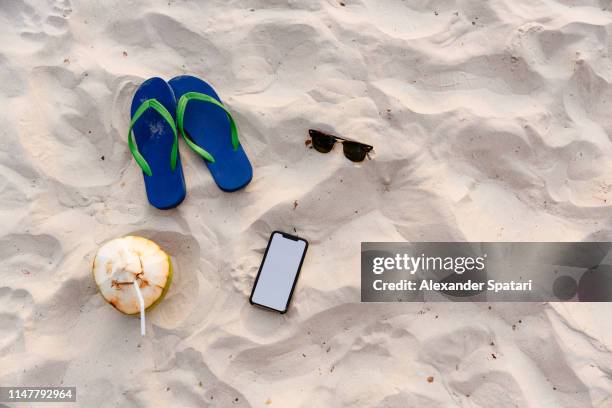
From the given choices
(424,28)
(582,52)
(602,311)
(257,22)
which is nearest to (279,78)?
(257,22)

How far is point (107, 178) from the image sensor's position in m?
1.83

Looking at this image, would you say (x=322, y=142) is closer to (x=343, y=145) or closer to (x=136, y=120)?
(x=343, y=145)

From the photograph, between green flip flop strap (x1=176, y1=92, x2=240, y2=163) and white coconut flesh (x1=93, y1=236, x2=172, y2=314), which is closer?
white coconut flesh (x1=93, y1=236, x2=172, y2=314)

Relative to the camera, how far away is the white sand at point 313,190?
1.69 m

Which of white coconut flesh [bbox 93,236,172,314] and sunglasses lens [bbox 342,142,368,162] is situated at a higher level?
sunglasses lens [bbox 342,142,368,162]

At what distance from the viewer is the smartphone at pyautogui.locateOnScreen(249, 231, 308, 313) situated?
1711 mm

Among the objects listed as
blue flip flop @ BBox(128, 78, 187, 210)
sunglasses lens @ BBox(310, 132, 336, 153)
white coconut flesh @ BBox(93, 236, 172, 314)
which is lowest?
white coconut flesh @ BBox(93, 236, 172, 314)

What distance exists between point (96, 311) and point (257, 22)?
1133 millimetres

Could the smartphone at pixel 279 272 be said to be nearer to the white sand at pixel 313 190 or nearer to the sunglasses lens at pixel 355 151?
the white sand at pixel 313 190

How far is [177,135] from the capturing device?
184 centimetres

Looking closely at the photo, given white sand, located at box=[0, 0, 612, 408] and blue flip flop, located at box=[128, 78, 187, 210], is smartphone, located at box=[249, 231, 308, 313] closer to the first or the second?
white sand, located at box=[0, 0, 612, 408]

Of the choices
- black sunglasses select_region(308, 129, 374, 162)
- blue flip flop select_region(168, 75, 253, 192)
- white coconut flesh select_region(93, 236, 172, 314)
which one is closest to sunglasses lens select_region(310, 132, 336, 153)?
black sunglasses select_region(308, 129, 374, 162)

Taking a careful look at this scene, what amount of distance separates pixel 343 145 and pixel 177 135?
577 millimetres

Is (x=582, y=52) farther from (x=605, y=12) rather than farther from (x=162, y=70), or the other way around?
(x=162, y=70)
